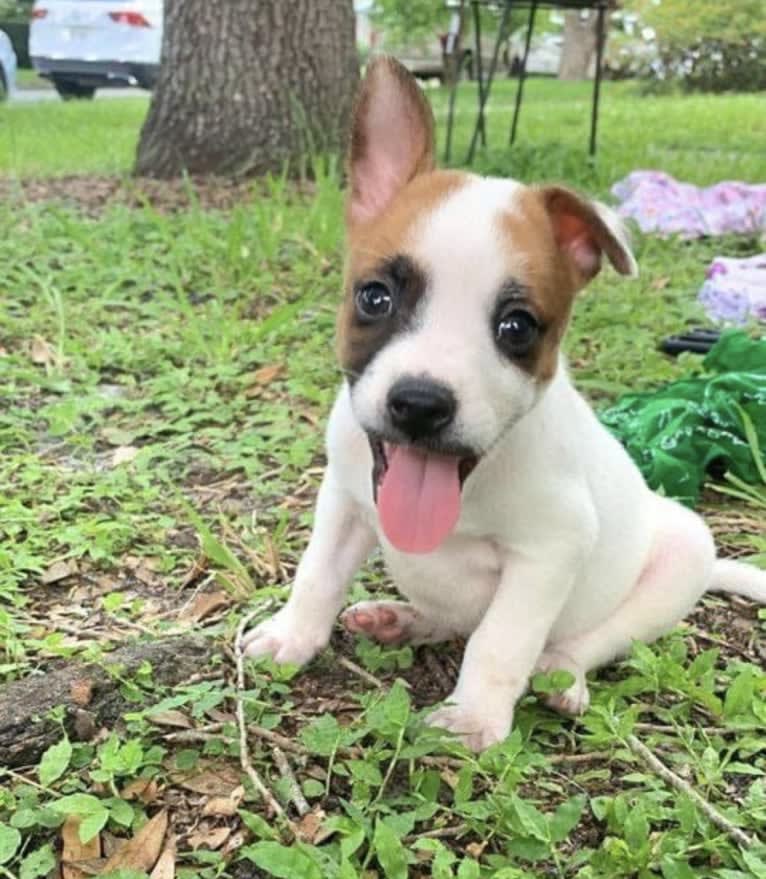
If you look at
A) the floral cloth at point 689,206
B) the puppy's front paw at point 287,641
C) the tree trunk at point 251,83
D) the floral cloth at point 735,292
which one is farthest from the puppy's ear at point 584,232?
the tree trunk at point 251,83

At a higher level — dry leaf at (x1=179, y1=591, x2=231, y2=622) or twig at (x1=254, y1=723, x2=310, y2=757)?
twig at (x1=254, y1=723, x2=310, y2=757)

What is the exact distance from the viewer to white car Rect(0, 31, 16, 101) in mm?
10820

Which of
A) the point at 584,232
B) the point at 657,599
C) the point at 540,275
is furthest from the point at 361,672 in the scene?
the point at 584,232

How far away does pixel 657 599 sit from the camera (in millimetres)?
2885

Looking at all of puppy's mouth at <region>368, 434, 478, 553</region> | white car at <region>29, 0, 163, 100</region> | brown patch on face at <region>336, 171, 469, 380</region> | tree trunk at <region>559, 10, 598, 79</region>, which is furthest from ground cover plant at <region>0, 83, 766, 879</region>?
tree trunk at <region>559, 10, 598, 79</region>

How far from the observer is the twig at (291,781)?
219cm

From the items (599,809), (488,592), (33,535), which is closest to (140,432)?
(33,535)

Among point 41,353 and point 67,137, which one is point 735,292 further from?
point 67,137

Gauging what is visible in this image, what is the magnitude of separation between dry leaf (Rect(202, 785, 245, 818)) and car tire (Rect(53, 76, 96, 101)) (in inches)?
713

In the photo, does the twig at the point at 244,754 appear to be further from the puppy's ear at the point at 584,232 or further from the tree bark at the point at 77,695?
the puppy's ear at the point at 584,232

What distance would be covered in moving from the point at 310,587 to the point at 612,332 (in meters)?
3.01

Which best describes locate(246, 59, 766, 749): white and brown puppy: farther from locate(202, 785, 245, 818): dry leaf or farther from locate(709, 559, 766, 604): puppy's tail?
locate(202, 785, 245, 818): dry leaf

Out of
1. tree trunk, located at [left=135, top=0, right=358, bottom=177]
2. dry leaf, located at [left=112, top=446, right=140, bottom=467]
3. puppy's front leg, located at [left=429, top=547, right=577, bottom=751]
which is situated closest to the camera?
puppy's front leg, located at [left=429, top=547, right=577, bottom=751]

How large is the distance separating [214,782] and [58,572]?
1096mm
